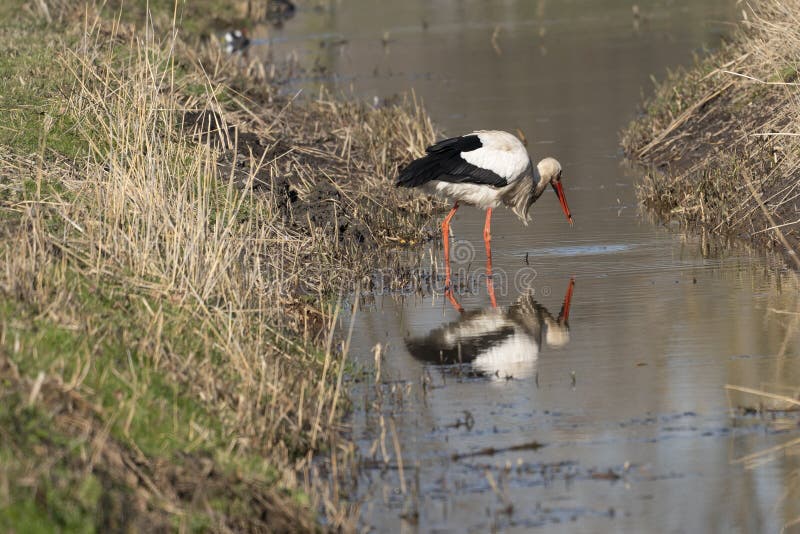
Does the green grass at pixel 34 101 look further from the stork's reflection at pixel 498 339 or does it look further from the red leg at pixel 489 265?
the red leg at pixel 489 265

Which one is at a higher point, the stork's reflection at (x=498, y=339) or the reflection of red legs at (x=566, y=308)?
the reflection of red legs at (x=566, y=308)

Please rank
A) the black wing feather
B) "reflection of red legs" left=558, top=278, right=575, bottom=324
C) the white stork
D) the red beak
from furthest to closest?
1. the red beak
2. the white stork
3. the black wing feather
4. "reflection of red legs" left=558, top=278, right=575, bottom=324

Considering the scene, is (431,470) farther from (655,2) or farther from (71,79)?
(655,2)

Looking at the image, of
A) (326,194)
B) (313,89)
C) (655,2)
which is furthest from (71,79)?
(655,2)

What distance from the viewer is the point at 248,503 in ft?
17.2

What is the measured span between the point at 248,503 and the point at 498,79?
19162mm

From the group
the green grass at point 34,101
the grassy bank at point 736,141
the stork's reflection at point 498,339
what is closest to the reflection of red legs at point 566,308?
the stork's reflection at point 498,339

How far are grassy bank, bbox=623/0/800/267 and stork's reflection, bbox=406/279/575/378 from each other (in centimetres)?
167

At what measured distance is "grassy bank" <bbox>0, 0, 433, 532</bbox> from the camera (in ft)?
16.6

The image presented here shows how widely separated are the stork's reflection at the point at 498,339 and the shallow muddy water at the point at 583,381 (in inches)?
0.8

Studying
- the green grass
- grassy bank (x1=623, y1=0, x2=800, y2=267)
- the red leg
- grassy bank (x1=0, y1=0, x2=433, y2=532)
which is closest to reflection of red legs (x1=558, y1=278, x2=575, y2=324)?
the red leg

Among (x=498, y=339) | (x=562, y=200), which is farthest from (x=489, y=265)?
(x=498, y=339)

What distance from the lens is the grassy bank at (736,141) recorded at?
35.6 ft

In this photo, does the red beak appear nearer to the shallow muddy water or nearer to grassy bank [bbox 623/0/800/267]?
the shallow muddy water
